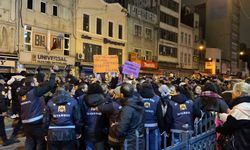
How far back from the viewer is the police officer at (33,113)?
8.71m

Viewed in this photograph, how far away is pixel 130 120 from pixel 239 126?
173 cm

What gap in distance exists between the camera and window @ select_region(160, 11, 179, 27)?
53.8 meters

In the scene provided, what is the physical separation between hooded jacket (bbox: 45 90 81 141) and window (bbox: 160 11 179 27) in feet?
153

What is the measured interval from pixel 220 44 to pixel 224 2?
8.25m

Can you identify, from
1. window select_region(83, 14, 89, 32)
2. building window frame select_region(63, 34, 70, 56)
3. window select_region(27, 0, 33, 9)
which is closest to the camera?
window select_region(27, 0, 33, 9)

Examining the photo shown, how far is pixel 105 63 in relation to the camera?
18484 mm

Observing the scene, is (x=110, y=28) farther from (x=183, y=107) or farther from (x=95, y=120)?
(x=95, y=120)

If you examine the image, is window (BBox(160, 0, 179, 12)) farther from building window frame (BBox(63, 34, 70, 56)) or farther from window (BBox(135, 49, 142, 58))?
building window frame (BBox(63, 34, 70, 56))

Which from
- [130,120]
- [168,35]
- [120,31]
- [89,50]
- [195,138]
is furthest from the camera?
[168,35]

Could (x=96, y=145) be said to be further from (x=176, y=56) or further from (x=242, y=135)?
(x=176, y=56)

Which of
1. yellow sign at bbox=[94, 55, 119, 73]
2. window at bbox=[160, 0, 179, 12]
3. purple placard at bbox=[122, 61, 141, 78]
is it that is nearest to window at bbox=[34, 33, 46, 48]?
yellow sign at bbox=[94, 55, 119, 73]

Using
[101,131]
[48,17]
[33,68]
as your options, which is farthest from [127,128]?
[48,17]

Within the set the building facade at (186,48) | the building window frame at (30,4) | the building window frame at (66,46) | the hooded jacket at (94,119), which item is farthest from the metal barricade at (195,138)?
the building facade at (186,48)

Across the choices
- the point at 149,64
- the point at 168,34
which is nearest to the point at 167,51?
the point at 168,34
